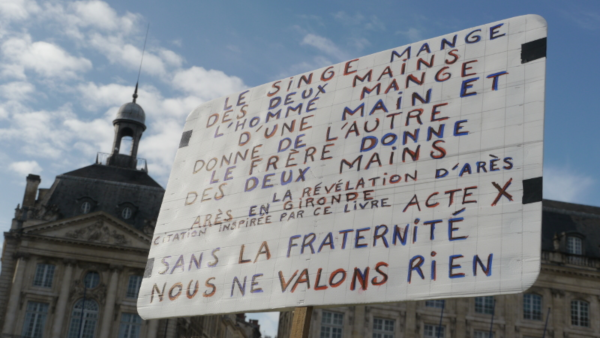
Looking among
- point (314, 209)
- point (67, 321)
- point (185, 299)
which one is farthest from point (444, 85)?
point (67, 321)

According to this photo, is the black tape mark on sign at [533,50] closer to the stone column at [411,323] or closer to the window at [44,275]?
the stone column at [411,323]

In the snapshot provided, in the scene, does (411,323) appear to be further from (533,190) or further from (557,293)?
(533,190)

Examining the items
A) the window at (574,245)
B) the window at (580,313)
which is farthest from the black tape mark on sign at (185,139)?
A: the window at (574,245)

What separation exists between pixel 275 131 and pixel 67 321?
41218mm

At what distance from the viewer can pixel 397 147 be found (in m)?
7.84

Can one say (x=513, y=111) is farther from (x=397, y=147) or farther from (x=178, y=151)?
(x=178, y=151)

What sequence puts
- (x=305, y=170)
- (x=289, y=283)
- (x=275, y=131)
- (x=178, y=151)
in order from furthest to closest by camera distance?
1. (x=178, y=151)
2. (x=275, y=131)
3. (x=305, y=170)
4. (x=289, y=283)

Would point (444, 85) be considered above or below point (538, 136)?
above

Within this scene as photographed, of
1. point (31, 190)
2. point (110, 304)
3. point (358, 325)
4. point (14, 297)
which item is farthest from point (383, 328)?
point (31, 190)

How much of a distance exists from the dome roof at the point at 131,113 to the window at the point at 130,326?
16627mm

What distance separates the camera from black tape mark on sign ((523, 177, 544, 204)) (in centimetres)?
667

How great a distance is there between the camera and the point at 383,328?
42.0 metres

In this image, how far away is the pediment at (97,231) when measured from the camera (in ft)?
157

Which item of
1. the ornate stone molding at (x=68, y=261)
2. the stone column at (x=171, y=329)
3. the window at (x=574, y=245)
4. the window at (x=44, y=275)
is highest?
the window at (x=574, y=245)
